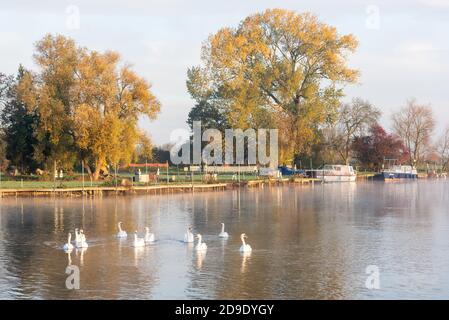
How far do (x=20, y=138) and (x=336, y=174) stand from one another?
4376cm

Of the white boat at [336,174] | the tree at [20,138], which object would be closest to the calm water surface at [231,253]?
the tree at [20,138]

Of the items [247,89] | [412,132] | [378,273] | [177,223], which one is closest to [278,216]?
[177,223]

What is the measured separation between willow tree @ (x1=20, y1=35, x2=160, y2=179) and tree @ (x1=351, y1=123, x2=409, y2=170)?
1983 inches

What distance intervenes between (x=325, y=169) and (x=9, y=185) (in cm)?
4735

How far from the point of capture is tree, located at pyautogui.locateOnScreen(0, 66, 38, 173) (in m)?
71.8

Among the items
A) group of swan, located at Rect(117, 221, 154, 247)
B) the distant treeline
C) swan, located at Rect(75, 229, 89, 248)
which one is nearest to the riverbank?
the distant treeline

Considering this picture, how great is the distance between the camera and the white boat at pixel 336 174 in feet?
312

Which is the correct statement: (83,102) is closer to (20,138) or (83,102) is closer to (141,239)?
(20,138)

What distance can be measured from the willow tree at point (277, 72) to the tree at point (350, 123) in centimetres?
2574

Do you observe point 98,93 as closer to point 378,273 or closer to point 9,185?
point 9,185

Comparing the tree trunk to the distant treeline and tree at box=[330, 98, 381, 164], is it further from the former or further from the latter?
tree at box=[330, 98, 381, 164]

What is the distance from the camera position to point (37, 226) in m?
39.2

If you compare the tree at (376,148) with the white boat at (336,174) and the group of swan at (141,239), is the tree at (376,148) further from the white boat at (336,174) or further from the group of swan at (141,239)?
the group of swan at (141,239)

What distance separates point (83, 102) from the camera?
67625mm
